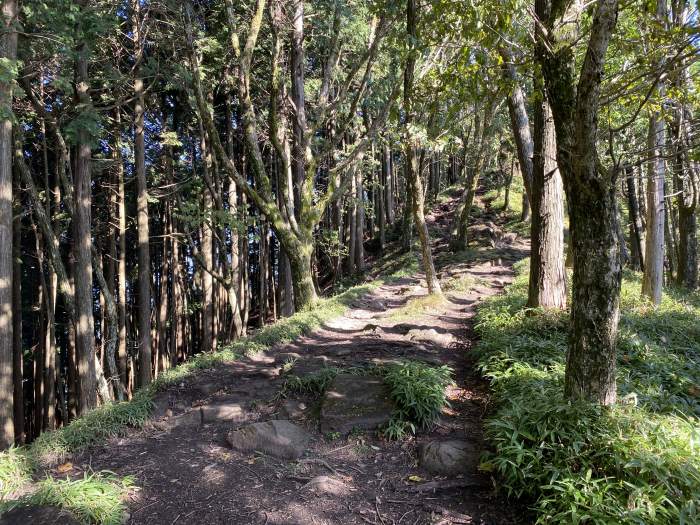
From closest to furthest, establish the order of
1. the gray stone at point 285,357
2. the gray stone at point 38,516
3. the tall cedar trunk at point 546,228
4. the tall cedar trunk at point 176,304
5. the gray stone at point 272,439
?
the gray stone at point 38,516 < the gray stone at point 272,439 < the gray stone at point 285,357 < the tall cedar trunk at point 546,228 < the tall cedar trunk at point 176,304

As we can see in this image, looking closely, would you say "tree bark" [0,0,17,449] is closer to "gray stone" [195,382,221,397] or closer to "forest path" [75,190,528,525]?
"forest path" [75,190,528,525]

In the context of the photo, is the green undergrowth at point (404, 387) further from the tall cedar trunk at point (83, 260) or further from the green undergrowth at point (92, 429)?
the tall cedar trunk at point (83, 260)

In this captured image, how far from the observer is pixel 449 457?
11.7ft

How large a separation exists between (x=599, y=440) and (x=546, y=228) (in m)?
4.27

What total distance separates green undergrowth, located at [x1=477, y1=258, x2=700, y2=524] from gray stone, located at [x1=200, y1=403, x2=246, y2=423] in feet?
8.42

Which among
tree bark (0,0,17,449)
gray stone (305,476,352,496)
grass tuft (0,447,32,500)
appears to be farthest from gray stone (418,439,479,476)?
tree bark (0,0,17,449)

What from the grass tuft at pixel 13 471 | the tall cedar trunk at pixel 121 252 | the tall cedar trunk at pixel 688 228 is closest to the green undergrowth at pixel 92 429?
the grass tuft at pixel 13 471

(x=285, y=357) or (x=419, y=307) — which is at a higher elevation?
(x=419, y=307)

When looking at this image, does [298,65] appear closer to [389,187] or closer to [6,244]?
[6,244]

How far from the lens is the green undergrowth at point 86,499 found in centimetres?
279

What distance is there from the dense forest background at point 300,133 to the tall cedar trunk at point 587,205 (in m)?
0.01

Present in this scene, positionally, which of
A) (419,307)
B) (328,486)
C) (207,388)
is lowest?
(328,486)

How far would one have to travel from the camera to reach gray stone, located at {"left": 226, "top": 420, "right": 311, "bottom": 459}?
3898 millimetres

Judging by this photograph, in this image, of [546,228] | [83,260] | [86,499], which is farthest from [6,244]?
[546,228]
